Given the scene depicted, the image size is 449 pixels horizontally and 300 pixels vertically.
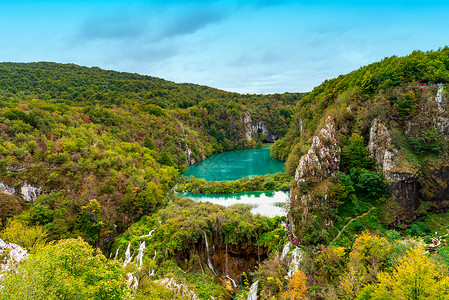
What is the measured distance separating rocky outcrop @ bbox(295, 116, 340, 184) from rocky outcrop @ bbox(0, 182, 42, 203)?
109ft

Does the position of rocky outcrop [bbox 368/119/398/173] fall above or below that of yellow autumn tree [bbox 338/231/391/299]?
above

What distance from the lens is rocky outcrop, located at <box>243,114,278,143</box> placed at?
348 feet

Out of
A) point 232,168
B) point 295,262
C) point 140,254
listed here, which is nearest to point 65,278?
point 140,254

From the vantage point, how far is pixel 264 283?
60.1ft

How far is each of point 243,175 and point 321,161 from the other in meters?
30.8

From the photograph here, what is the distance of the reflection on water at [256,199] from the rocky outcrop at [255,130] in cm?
6509

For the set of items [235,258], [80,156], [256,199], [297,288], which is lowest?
[235,258]

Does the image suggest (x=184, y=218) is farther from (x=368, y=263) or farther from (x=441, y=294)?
(x=441, y=294)

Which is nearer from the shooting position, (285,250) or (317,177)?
(285,250)

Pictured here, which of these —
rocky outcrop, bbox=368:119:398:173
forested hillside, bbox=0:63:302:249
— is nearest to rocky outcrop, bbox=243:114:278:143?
forested hillside, bbox=0:63:302:249

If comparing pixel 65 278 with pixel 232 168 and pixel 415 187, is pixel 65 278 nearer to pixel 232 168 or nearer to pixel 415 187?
pixel 415 187

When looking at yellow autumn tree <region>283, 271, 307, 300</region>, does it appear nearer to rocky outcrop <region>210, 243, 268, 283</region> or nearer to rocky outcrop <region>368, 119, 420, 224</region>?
rocky outcrop <region>210, 243, 268, 283</region>

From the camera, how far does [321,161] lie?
83.6ft

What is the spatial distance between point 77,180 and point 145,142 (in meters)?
27.7
